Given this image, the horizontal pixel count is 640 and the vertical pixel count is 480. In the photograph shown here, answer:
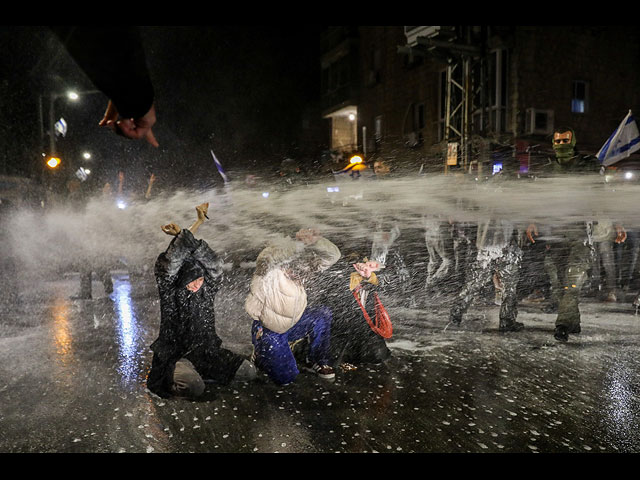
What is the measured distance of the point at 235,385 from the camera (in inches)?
126

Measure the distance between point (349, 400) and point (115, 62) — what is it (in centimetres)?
229

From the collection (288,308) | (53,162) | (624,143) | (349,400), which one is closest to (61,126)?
(53,162)

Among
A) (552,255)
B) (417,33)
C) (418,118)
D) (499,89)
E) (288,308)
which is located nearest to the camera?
(288,308)

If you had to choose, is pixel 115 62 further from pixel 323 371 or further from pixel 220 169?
pixel 323 371

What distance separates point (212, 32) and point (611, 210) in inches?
130

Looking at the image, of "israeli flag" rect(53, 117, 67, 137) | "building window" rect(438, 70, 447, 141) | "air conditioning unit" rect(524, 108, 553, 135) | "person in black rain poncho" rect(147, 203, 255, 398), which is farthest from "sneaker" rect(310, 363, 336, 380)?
"building window" rect(438, 70, 447, 141)

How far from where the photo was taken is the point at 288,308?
3.13 meters

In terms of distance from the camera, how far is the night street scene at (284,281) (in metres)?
2.87

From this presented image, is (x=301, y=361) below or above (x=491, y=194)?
below

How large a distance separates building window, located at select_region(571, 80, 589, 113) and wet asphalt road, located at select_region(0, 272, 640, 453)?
225 inches

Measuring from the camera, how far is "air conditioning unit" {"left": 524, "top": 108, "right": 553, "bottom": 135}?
8.86 meters
